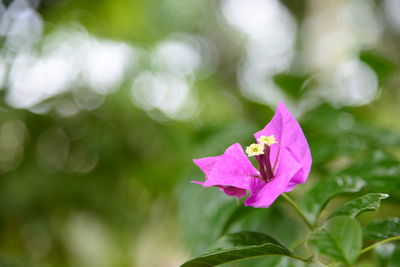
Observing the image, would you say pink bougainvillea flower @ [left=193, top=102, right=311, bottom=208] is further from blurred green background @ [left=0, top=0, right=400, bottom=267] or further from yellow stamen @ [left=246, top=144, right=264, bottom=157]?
blurred green background @ [left=0, top=0, right=400, bottom=267]

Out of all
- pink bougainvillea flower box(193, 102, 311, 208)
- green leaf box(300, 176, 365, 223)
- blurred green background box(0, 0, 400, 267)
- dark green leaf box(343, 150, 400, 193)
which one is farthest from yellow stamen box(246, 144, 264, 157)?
blurred green background box(0, 0, 400, 267)

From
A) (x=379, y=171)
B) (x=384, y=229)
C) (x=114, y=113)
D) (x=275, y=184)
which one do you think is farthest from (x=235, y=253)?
(x=114, y=113)

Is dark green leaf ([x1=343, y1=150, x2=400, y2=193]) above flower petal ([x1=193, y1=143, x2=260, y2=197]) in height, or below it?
above

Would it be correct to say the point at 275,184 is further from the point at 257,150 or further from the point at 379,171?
the point at 379,171

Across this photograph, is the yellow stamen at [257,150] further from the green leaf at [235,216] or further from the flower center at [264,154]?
the green leaf at [235,216]

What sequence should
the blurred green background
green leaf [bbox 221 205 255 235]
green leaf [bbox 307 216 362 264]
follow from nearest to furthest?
1. green leaf [bbox 307 216 362 264]
2. green leaf [bbox 221 205 255 235]
3. the blurred green background

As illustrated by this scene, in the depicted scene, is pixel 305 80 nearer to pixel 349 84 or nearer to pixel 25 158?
pixel 349 84

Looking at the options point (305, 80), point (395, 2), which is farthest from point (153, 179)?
point (395, 2)
